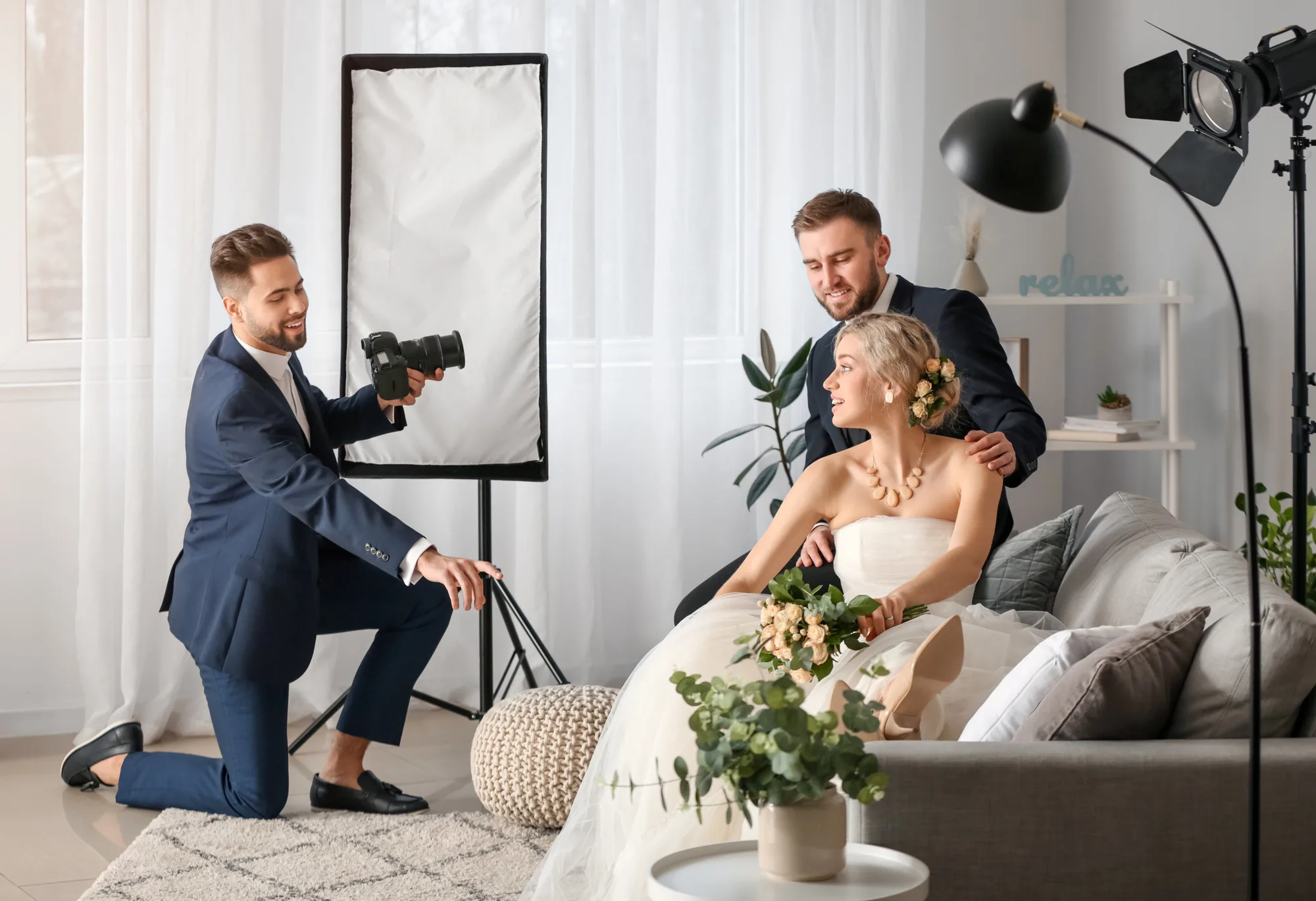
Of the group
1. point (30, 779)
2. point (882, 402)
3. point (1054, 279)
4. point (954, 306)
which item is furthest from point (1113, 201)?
point (30, 779)

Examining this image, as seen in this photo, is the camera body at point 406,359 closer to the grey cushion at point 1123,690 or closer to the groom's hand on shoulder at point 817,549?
the groom's hand on shoulder at point 817,549

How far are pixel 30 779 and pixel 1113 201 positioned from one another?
11.8ft

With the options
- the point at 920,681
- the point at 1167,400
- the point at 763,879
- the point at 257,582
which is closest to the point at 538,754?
the point at 257,582

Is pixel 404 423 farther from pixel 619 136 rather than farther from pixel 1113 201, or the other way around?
pixel 1113 201

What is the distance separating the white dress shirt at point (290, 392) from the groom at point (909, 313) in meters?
0.81

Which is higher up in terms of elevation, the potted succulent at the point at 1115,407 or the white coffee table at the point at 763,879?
the potted succulent at the point at 1115,407

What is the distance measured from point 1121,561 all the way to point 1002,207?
228cm

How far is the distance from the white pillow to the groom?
95cm

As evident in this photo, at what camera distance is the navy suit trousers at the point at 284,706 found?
2.98 meters

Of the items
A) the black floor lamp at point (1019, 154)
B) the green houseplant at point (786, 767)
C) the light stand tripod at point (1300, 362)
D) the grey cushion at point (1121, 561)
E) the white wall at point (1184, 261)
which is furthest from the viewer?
the white wall at point (1184, 261)

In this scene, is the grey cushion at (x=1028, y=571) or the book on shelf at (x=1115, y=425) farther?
the book on shelf at (x=1115, y=425)

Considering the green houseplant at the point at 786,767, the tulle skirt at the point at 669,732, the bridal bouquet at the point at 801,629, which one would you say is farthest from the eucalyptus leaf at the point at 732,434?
the green houseplant at the point at 786,767

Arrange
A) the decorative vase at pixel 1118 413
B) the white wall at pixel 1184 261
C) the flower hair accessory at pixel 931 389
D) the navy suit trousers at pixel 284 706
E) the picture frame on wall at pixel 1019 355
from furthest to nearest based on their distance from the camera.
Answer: the picture frame on wall at pixel 1019 355 < the decorative vase at pixel 1118 413 < the white wall at pixel 1184 261 < the navy suit trousers at pixel 284 706 < the flower hair accessory at pixel 931 389

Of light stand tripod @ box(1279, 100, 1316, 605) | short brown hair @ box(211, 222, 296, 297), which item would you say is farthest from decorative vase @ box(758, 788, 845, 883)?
short brown hair @ box(211, 222, 296, 297)
